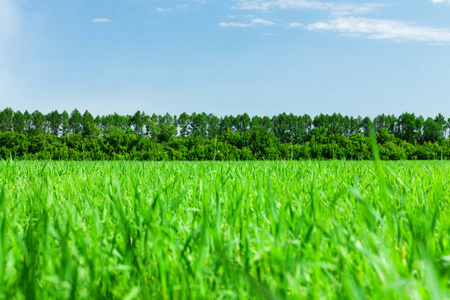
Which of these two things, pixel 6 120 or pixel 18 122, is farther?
pixel 6 120

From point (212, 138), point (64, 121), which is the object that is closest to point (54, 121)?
point (64, 121)

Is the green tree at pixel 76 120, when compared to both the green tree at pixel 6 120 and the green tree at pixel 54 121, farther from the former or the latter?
the green tree at pixel 6 120

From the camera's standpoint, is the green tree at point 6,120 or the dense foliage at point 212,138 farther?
the green tree at point 6,120

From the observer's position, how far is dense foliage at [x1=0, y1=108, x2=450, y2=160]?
27.9 metres

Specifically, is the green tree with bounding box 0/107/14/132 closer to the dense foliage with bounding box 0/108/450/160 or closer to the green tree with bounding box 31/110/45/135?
the dense foliage with bounding box 0/108/450/160

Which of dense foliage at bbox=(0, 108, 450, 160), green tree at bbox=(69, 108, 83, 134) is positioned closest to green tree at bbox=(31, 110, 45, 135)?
dense foliage at bbox=(0, 108, 450, 160)

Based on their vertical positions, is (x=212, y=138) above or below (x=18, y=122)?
below

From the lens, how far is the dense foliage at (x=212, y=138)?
27.9m

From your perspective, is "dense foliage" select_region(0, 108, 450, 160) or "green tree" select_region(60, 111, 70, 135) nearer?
"dense foliage" select_region(0, 108, 450, 160)

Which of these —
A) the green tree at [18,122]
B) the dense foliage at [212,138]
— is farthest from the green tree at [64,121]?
the green tree at [18,122]

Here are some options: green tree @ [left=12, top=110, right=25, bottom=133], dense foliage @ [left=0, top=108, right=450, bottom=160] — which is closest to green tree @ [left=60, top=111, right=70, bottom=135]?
dense foliage @ [left=0, top=108, right=450, bottom=160]

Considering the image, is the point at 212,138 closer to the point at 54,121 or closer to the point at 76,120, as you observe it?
the point at 76,120

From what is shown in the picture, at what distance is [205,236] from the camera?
1010mm

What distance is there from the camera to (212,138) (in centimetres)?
3631
